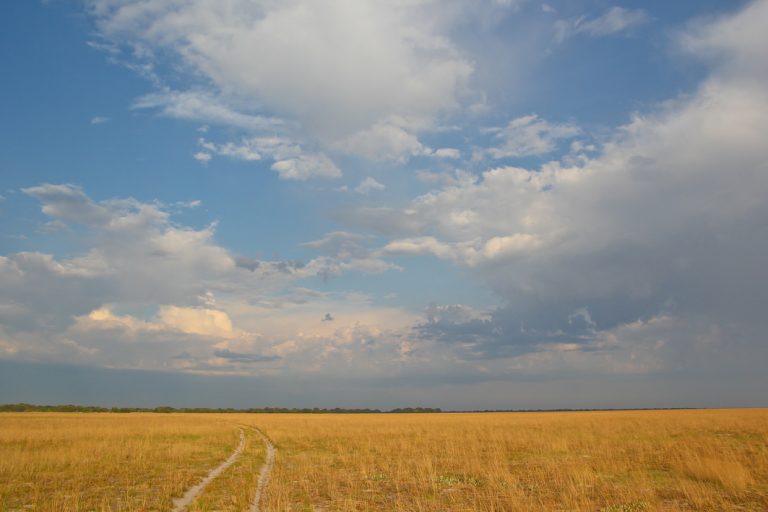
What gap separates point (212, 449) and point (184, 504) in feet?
60.0

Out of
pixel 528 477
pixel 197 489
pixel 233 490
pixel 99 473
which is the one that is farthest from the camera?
pixel 99 473

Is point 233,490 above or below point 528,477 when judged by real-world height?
above

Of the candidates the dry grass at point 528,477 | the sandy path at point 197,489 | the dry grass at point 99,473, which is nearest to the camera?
the sandy path at point 197,489

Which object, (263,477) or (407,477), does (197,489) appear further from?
(407,477)

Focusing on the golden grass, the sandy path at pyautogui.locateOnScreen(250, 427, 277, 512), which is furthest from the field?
the sandy path at pyautogui.locateOnScreen(250, 427, 277, 512)

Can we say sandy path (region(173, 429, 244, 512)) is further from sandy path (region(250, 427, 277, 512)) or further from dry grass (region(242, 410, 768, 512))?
dry grass (region(242, 410, 768, 512))

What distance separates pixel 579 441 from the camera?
32938 mm

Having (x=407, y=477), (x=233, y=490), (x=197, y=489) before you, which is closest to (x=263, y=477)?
(x=197, y=489)

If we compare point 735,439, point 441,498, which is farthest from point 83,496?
point 735,439

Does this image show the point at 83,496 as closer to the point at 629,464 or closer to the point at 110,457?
the point at 110,457

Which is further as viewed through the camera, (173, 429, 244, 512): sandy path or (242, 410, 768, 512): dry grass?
(242, 410, 768, 512): dry grass

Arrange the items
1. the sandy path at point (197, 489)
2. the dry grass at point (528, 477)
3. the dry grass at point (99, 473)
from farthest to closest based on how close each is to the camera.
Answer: the dry grass at point (99, 473) < the dry grass at point (528, 477) < the sandy path at point (197, 489)

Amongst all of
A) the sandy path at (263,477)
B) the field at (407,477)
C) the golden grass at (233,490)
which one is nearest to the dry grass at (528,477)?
the field at (407,477)

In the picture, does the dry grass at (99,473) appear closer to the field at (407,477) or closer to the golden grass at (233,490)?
the field at (407,477)
